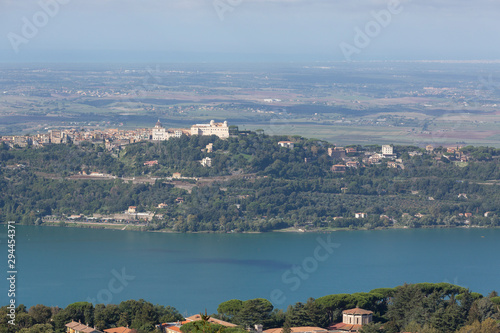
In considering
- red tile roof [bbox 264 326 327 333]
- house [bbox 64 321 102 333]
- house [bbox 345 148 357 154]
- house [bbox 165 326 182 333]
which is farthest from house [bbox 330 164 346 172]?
house [bbox 64 321 102 333]

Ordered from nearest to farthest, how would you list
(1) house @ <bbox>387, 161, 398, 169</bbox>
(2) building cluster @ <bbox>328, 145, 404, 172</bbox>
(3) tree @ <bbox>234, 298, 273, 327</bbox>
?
1. (3) tree @ <bbox>234, 298, 273, 327</bbox>
2. (2) building cluster @ <bbox>328, 145, 404, 172</bbox>
3. (1) house @ <bbox>387, 161, 398, 169</bbox>

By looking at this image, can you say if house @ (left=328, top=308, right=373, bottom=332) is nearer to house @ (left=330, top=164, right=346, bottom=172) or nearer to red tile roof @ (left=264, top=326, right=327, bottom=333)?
red tile roof @ (left=264, top=326, right=327, bottom=333)

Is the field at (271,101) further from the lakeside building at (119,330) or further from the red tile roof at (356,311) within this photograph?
the lakeside building at (119,330)

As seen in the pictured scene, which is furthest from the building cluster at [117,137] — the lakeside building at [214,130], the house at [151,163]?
the house at [151,163]

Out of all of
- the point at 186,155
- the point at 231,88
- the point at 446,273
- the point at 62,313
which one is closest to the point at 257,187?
the point at 186,155

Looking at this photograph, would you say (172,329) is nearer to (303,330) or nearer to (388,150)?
(303,330)

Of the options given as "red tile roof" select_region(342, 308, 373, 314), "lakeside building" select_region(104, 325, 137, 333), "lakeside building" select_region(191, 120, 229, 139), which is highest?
"lakeside building" select_region(191, 120, 229, 139)
